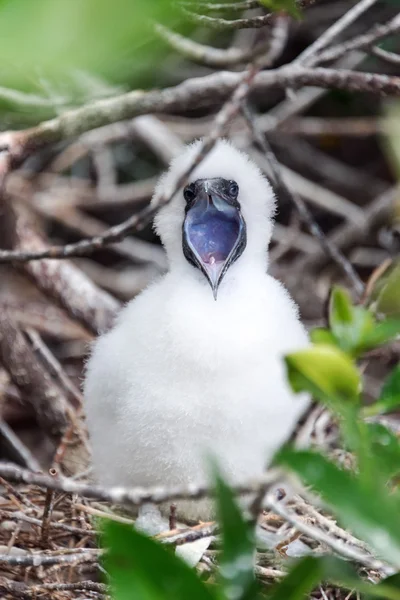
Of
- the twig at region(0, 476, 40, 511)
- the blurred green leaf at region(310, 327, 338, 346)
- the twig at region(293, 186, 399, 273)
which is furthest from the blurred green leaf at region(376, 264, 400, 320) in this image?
the twig at region(293, 186, 399, 273)

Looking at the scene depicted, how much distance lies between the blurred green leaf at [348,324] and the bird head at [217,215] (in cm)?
81

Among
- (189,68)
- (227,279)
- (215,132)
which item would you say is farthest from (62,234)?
(215,132)

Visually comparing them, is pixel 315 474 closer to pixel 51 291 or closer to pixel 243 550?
pixel 243 550

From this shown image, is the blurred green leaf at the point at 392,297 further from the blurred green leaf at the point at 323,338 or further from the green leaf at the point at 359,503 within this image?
the green leaf at the point at 359,503

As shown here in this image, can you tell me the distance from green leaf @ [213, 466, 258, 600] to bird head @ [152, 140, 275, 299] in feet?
3.68

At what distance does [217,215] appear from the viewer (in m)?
2.28

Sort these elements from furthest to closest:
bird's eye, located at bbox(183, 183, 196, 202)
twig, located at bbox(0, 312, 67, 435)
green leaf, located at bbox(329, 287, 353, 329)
→ twig, located at bbox(0, 312, 67, 435) → bird's eye, located at bbox(183, 183, 196, 202) → green leaf, located at bbox(329, 287, 353, 329)

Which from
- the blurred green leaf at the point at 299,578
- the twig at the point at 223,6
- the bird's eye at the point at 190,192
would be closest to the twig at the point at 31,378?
the bird's eye at the point at 190,192

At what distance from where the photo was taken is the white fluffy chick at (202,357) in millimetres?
2109

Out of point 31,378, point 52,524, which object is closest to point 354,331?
point 52,524

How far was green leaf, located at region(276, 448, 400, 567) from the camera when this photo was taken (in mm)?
1026

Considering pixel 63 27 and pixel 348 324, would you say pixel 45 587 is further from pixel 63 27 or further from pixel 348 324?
pixel 63 27

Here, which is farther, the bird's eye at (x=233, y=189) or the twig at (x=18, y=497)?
the twig at (x=18, y=497)

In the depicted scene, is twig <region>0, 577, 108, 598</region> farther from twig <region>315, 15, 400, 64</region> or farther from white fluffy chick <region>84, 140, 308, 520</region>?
twig <region>315, 15, 400, 64</region>
